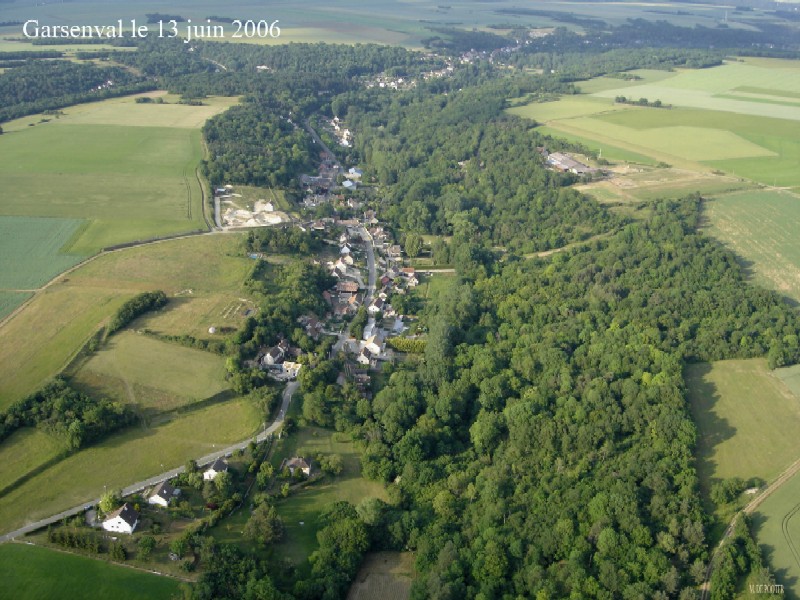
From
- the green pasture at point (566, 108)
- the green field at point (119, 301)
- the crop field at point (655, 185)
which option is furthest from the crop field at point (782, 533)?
the green pasture at point (566, 108)

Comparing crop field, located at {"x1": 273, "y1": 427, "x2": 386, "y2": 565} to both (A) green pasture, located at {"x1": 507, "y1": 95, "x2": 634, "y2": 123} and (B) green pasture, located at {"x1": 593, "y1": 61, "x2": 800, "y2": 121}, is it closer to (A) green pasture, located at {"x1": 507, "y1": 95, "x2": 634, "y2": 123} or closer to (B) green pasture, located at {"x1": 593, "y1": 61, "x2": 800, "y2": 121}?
(A) green pasture, located at {"x1": 507, "y1": 95, "x2": 634, "y2": 123}

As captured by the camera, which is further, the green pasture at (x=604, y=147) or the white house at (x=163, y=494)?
the green pasture at (x=604, y=147)

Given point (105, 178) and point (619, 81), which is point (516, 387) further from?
point (619, 81)

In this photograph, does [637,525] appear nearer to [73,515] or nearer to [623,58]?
[73,515]

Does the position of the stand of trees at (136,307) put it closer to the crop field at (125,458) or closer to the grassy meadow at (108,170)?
the crop field at (125,458)

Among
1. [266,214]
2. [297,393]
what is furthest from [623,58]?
[297,393]

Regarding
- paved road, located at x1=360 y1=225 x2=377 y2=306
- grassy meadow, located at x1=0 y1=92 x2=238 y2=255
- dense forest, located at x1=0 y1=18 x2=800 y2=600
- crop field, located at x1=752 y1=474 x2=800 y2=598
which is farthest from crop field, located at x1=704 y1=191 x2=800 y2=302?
grassy meadow, located at x1=0 y1=92 x2=238 y2=255
